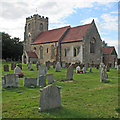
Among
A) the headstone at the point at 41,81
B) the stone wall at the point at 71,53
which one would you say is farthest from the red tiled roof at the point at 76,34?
the headstone at the point at 41,81

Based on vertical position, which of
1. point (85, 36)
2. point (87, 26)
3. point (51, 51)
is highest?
point (87, 26)

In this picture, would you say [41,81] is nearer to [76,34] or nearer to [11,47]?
[76,34]

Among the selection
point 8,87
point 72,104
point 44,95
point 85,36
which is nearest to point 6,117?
point 44,95

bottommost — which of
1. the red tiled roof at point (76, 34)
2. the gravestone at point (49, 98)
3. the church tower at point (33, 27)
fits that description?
the gravestone at point (49, 98)

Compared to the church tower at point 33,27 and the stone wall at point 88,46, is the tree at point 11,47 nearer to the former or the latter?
the church tower at point 33,27

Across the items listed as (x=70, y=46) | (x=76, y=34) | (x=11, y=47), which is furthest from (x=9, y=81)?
(x=11, y=47)

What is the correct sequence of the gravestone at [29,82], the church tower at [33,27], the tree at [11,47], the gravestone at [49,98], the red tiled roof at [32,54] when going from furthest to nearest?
the tree at [11,47]
the church tower at [33,27]
the red tiled roof at [32,54]
the gravestone at [29,82]
the gravestone at [49,98]

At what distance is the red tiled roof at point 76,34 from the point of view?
3129 centimetres

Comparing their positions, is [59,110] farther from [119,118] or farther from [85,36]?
[85,36]

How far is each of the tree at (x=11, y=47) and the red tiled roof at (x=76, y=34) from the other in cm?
2227

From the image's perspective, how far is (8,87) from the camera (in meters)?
8.83

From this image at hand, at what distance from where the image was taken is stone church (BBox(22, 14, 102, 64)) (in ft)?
101

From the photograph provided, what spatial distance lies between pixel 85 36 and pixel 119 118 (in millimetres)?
26770

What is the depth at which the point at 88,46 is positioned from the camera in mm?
31406
